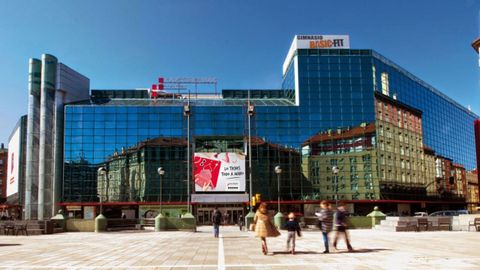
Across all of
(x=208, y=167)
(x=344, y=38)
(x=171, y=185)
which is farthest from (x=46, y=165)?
(x=344, y=38)

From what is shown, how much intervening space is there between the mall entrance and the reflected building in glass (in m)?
0.15

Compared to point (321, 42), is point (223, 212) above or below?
below

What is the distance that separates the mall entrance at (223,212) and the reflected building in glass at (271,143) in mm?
150

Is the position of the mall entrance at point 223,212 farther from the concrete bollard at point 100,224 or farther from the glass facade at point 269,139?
the concrete bollard at point 100,224

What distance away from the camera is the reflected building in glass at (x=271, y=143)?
6969 cm

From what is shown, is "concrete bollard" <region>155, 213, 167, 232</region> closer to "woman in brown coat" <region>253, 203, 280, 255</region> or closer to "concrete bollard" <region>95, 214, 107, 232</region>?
"concrete bollard" <region>95, 214, 107, 232</region>

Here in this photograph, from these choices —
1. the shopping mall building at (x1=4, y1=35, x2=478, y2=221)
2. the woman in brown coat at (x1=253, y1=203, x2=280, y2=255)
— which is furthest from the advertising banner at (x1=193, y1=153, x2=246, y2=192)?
the woman in brown coat at (x1=253, y1=203, x2=280, y2=255)

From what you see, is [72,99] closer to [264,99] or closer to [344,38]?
[264,99]

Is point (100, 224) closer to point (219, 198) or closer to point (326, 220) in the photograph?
point (326, 220)

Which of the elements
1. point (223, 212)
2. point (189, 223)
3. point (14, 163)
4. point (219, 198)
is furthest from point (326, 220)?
point (14, 163)

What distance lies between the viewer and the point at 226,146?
70562 millimetres

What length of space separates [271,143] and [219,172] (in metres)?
8.85

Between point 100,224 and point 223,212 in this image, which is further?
point 223,212

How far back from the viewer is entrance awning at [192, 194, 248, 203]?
220 ft
